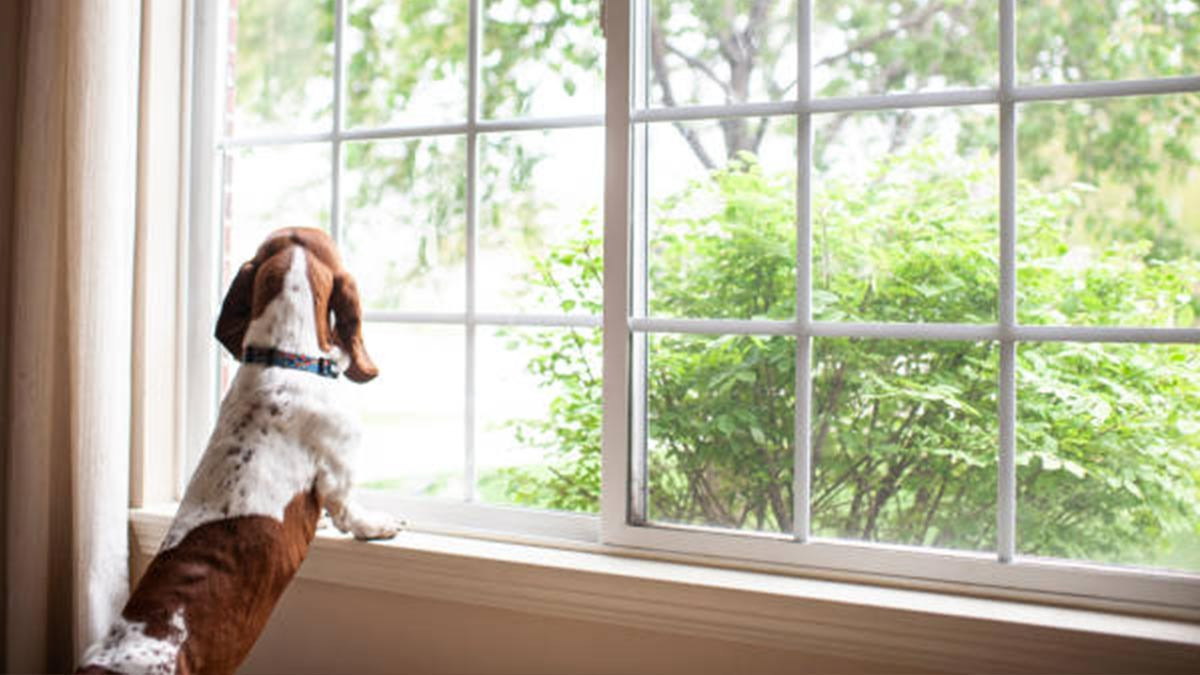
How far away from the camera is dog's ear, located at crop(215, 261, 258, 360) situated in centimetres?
140

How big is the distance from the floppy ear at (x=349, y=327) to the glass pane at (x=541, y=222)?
0.39 meters

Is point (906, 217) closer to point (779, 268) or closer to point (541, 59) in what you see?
point (779, 268)

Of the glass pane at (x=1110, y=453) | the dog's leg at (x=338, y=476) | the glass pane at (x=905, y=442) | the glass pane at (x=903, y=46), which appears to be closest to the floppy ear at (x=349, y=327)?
the dog's leg at (x=338, y=476)

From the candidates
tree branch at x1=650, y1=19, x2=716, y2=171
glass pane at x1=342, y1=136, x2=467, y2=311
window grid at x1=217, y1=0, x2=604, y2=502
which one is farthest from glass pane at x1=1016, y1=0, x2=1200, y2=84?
glass pane at x1=342, y1=136, x2=467, y2=311

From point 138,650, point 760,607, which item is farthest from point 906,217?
point 138,650

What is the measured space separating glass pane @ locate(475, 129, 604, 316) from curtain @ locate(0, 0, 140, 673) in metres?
0.69

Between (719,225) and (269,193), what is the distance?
3.30 feet

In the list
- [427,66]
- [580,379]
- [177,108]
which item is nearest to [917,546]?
[580,379]

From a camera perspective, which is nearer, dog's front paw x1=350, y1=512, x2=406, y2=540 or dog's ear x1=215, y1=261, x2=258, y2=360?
dog's ear x1=215, y1=261, x2=258, y2=360

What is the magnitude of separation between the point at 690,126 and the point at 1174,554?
99 centimetres

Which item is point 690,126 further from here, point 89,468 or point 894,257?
point 89,468

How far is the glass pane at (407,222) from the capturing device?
1.84m

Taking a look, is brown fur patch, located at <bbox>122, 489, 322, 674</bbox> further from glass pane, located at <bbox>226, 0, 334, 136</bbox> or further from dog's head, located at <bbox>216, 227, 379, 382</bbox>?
glass pane, located at <bbox>226, 0, 334, 136</bbox>

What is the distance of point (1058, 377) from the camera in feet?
4.63
